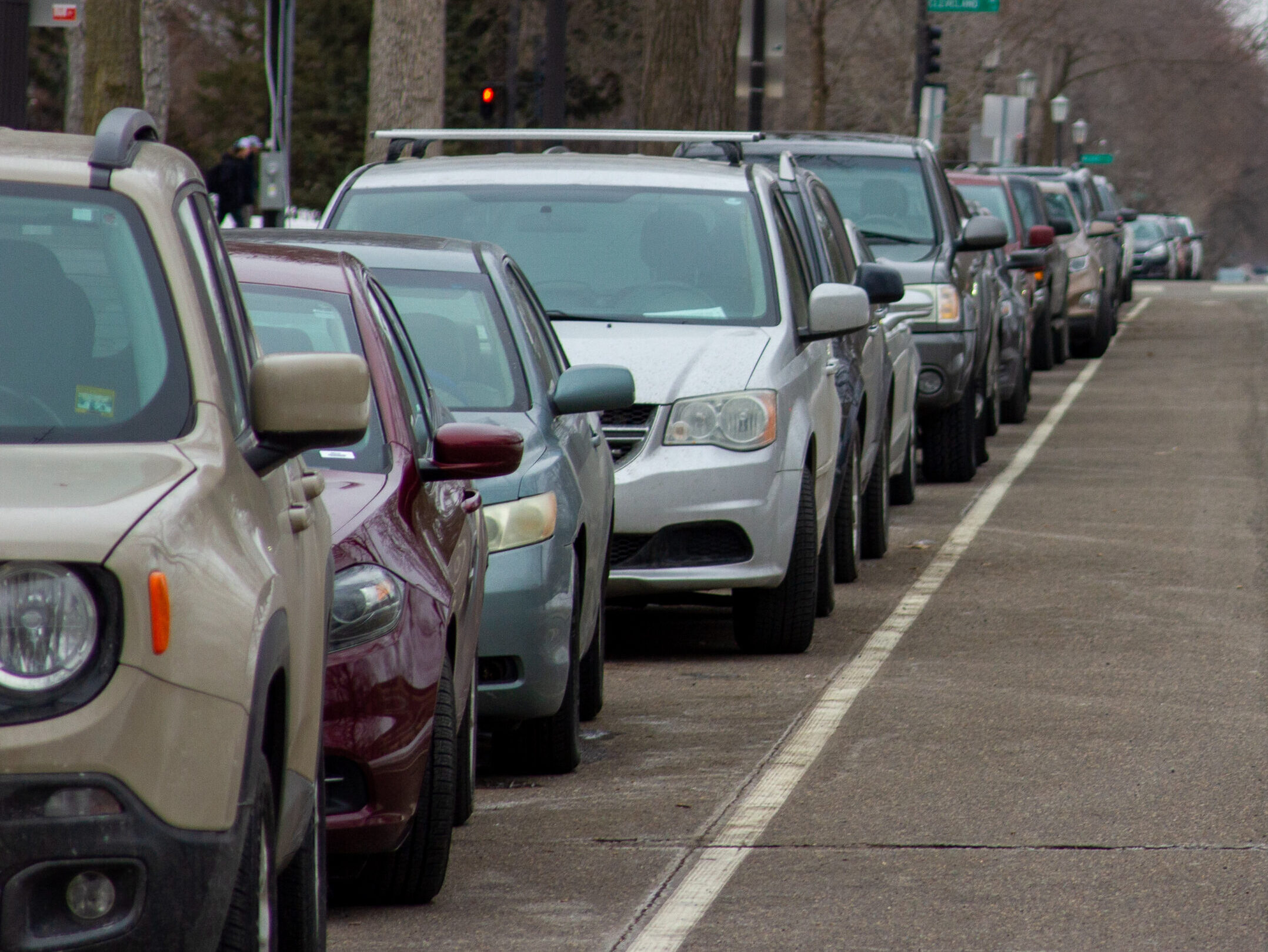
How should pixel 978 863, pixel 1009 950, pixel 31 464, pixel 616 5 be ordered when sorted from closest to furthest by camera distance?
pixel 31 464
pixel 1009 950
pixel 978 863
pixel 616 5

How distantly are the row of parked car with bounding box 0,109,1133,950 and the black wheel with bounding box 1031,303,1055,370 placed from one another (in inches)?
505

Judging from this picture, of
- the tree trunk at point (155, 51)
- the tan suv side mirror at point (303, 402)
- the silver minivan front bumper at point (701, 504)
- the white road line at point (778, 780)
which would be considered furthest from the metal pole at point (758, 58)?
the tan suv side mirror at point (303, 402)

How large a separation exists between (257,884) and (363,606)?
63.2 inches

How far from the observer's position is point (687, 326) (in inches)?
391

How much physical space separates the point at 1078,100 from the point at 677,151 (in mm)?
84161

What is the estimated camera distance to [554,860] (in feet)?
21.0

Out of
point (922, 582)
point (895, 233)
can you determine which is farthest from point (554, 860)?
point (895, 233)

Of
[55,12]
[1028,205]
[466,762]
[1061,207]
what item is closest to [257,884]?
[466,762]

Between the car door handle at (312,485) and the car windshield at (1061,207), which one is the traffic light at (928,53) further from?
the car door handle at (312,485)

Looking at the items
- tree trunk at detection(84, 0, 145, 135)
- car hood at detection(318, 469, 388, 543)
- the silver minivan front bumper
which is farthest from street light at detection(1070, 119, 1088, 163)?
car hood at detection(318, 469, 388, 543)

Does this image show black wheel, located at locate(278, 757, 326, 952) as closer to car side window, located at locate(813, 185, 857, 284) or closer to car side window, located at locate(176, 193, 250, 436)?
car side window, located at locate(176, 193, 250, 436)

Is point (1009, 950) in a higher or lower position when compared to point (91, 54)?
lower

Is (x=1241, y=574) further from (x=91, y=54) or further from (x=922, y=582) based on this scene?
(x=91, y=54)

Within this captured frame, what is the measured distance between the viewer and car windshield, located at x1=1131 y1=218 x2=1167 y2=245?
65375 mm
